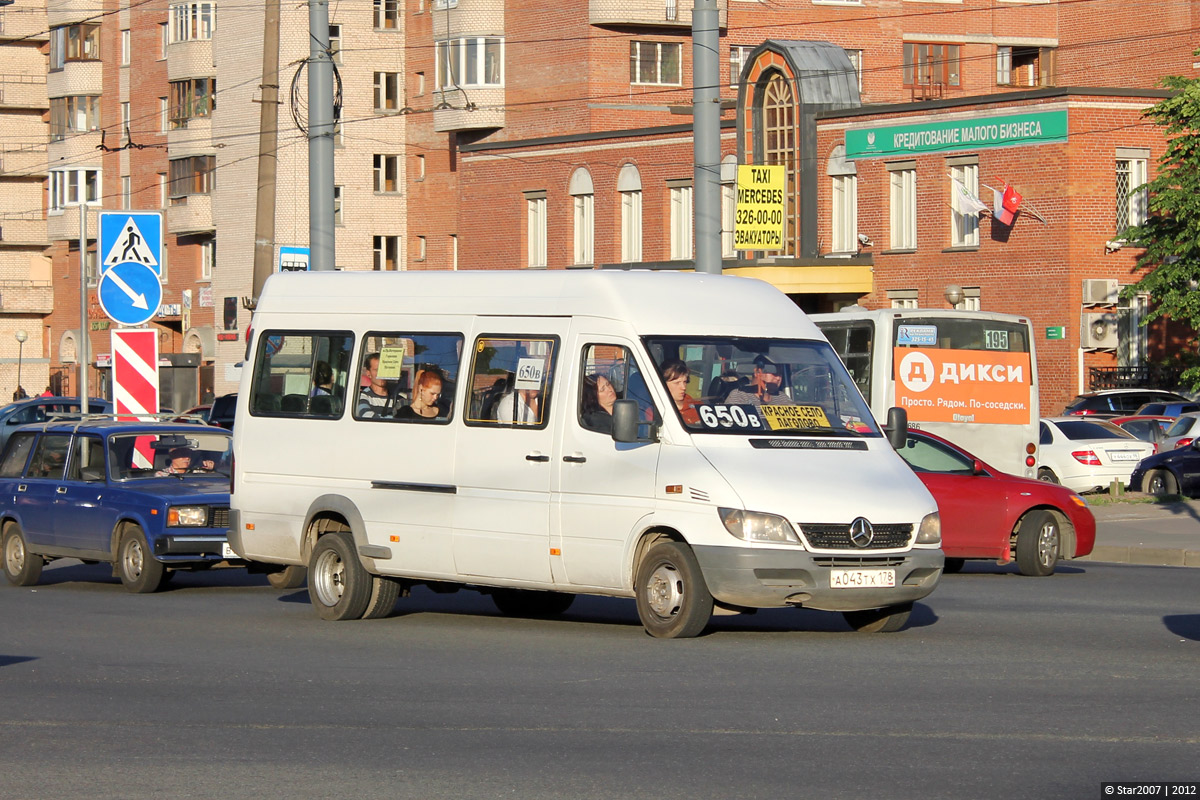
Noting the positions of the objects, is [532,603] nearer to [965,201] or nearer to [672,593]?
[672,593]

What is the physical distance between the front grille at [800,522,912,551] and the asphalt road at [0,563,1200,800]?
0.68m

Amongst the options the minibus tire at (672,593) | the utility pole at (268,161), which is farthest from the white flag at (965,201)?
the minibus tire at (672,593)

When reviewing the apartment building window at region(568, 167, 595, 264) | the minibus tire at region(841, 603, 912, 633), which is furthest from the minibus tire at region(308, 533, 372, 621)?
the apartment building window at region(568, 167, 595, 264)

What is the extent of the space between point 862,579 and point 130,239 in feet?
35.5

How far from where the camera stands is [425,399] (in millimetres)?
13609

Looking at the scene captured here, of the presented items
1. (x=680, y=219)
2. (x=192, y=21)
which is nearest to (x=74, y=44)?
(x=192, y=21)

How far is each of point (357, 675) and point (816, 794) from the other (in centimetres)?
414

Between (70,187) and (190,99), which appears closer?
(190,99)

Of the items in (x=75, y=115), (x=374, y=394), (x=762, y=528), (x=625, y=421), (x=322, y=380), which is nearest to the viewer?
(x=762, y=528)

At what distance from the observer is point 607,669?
1082 cm

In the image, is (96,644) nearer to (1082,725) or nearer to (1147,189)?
(1082,725)

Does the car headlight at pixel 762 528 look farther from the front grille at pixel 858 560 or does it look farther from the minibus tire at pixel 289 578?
the minibus tire at pixel 289 578

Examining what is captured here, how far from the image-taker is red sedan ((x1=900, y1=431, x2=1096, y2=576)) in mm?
18594

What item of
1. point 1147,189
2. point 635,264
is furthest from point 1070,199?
point 635,264
